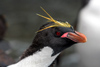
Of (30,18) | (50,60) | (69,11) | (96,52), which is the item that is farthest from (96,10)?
(30,18)

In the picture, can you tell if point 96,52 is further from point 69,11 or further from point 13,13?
point 13,13

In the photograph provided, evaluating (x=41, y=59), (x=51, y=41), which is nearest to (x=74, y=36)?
(x=51, y=41)

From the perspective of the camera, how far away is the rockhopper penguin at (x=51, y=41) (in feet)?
4.56

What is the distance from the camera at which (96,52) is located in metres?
2.91

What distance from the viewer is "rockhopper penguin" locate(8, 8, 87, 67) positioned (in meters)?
1.39

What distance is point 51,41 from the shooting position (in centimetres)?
142

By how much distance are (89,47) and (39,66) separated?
1.67 meters

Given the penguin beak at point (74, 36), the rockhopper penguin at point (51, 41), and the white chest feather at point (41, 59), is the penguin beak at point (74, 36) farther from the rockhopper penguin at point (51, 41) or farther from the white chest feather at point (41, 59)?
the white chest feather at point (41, 59)

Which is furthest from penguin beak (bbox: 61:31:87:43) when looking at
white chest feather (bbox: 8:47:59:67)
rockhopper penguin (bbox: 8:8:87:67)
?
white chest feather (bbox: 8:47:59:67)

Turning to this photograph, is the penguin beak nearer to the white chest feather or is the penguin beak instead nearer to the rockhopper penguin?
the rockhopper penguin

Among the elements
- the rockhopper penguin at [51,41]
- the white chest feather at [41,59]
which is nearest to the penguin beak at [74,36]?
the rockhopper penguin at [51,41]

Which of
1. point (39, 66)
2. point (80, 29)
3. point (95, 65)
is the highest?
point (80, 29)

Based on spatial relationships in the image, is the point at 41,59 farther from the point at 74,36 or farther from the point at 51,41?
the point at 74,36

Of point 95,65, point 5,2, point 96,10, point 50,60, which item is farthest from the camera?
point 5,2
